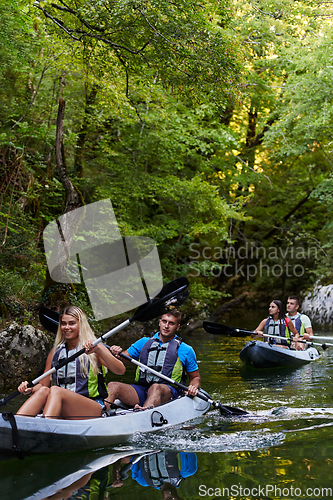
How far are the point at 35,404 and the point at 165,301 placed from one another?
57.2 inches

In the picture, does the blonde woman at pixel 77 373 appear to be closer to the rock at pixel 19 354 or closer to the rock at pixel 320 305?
the rock at pixel 19 354

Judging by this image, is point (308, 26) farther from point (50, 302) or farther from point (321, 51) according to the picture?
point (50, 302)

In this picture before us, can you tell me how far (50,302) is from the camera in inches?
328

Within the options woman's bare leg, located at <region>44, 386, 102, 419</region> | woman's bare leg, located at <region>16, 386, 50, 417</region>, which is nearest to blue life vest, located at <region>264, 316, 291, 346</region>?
woman's bare leg, located at <region>44, 386, 102, 419</region>

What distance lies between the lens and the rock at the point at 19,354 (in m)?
6.30

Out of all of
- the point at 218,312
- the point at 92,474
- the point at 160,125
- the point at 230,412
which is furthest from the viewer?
the point at 218,312

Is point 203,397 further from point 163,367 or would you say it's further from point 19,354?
point 19,354

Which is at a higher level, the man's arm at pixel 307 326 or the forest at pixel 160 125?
the forest at pixel 160 125

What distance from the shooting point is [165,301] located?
4199mm

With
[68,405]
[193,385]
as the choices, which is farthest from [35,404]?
[193,385]

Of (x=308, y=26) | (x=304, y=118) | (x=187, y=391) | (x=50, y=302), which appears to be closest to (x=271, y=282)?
(x=304, y=118)

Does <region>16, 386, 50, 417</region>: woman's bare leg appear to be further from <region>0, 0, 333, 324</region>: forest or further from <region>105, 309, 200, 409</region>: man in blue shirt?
<region>0, 0, 333, 324</region>: forest

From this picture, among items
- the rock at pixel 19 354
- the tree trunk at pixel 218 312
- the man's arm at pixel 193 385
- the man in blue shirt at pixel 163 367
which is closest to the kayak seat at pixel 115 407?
the man in blue shirt at pixel 163 367

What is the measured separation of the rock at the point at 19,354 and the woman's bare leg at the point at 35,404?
291cm
